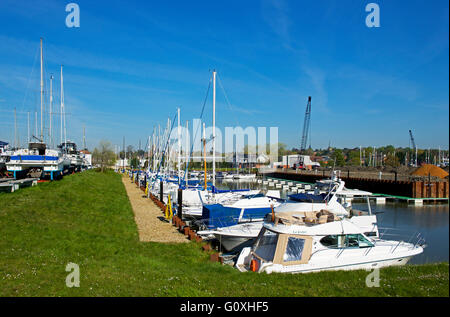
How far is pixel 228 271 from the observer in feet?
38.5

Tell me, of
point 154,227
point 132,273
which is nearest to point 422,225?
point 154,227

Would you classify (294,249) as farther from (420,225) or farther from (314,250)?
(420,225)

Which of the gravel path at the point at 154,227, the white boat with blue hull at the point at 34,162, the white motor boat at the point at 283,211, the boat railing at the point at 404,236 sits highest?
the white boat with blue hull at the point at 34,162

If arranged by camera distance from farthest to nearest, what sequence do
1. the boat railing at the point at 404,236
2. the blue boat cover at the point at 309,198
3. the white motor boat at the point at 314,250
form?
the blue boat cover at the point at 309,198 → the boat railing at the point at 404,236 → the white motor boat at the point at 314,250

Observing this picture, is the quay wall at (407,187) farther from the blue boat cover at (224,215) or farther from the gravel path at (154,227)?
the gravel path at (154,227)

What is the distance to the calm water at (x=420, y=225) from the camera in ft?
30.8

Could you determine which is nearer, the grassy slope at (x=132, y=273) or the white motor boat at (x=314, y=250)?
the grassy slope at (x=132, y=273)

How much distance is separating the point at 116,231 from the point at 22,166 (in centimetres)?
2034

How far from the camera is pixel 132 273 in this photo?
1030 centimetres

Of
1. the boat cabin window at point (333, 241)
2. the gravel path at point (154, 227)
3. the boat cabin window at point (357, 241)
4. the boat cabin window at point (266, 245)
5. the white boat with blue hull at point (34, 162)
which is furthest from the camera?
the white boat with blue hull at point (34, 162)

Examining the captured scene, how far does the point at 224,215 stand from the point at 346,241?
30.2 feet

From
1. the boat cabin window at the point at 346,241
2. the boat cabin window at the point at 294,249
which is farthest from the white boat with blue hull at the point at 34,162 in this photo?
the boat cabin window at the point at 346,241

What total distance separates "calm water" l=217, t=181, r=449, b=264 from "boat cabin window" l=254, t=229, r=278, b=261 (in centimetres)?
588

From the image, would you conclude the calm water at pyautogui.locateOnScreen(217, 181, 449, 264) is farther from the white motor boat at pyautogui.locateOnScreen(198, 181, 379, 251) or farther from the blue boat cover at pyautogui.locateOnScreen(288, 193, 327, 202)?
the blue boat cover at pyautogui.locateOnScreen(288, 193, 327, 202)
